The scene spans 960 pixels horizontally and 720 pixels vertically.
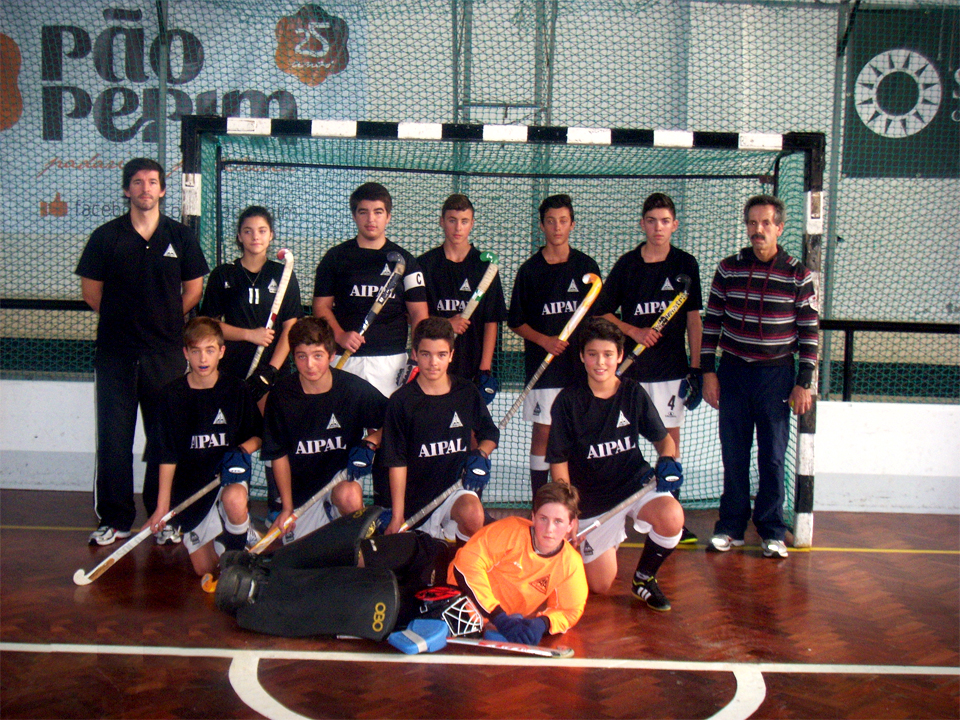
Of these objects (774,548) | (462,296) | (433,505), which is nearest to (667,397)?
(774,548)

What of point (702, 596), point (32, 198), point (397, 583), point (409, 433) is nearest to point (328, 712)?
point (397, 583)

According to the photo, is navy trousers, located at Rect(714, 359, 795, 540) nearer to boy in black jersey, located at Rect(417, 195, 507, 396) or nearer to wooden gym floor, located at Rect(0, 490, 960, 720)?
wooden gym floor, located at Rect(0, 490, 960, 720)

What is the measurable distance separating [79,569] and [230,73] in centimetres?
409

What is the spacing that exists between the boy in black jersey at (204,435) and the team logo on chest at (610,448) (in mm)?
1227

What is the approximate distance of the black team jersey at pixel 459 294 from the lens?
3463mm

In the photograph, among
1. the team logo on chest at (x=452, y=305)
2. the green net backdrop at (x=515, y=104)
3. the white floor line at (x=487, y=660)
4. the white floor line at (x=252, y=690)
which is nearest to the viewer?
the white floor line at (x=252, y=690)

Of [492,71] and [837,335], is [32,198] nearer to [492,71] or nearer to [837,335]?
[492,71]

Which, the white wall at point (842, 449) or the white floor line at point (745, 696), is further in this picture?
the white wall at point (842, 449)

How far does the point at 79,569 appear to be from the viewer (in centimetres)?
292

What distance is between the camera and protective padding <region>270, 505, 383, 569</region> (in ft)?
8.11

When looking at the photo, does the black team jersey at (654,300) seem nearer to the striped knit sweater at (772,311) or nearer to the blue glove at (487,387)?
the striped knit sweater at (772,311)

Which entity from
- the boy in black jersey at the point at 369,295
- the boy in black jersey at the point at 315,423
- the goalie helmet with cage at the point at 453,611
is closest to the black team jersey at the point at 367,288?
the boy in black jersey at the point at 369,295

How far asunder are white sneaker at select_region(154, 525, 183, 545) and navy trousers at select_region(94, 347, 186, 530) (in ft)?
0.56

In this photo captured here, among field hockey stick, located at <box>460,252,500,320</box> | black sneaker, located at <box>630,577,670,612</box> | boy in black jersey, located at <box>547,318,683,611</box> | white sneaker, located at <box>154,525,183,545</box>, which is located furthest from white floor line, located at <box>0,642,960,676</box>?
field hockey stick, located at <box>460,252,500,320</box>
